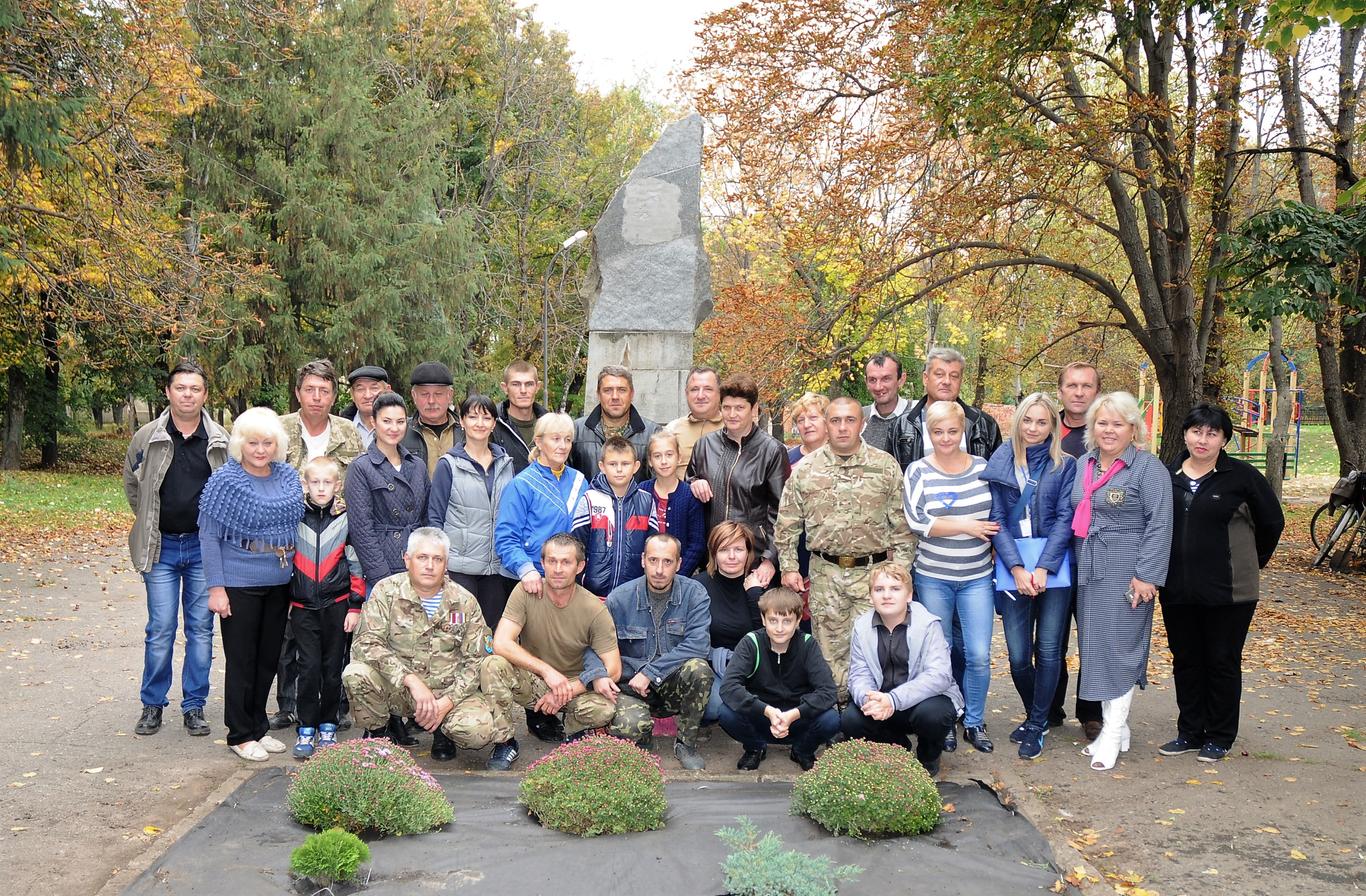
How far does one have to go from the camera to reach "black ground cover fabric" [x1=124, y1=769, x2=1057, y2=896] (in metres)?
3.58

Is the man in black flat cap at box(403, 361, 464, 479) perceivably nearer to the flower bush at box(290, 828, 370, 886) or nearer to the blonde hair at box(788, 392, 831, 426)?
the blonde hair at box(788, 392, 831, 426)

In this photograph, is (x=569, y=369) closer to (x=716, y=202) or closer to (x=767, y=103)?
(x=716, y=202)

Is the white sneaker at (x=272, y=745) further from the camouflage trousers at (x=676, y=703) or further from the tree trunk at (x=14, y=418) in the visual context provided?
the tree trunk at (x=14, y=418)

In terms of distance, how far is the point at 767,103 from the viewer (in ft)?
42.2

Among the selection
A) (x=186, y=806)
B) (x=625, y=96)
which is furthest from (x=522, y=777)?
(x=625, y=96)

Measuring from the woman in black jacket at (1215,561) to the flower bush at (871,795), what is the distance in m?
1.86

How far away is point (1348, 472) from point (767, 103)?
822cm

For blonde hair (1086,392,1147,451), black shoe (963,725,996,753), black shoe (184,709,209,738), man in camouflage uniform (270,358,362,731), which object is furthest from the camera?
man in camouflage uniform (270,358,362,731)

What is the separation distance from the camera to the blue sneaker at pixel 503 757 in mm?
4909

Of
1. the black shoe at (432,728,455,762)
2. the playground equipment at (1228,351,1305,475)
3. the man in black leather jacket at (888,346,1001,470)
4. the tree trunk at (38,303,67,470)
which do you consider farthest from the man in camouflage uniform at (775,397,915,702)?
the playground equipment at (1228,351,1305,475)

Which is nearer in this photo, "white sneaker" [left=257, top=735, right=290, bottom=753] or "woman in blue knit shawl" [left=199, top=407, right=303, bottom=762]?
"woman in blue knit shawl" [left=199, top=407, right=303, bottom=762]

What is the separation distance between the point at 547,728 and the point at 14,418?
885 inches

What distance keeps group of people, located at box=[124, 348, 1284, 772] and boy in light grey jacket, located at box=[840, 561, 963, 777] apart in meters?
0.01

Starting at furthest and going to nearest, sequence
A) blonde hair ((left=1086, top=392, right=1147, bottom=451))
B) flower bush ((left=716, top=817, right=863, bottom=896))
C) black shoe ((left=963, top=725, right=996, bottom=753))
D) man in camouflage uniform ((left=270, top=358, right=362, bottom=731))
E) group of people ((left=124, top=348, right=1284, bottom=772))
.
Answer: man in camouflage uniform ((left=270, top=358, right=362, bottom=731)) < black shoe ((left=963, top=725, right=996, bottom=753)) < blonde hair ((left=1086, top=392, right=1147, bottom=451)) < group of people ((left=124, top=348, right=1284, bottom=772)) < flower bush ((left=716, top=817, right=863, bottom=896))
